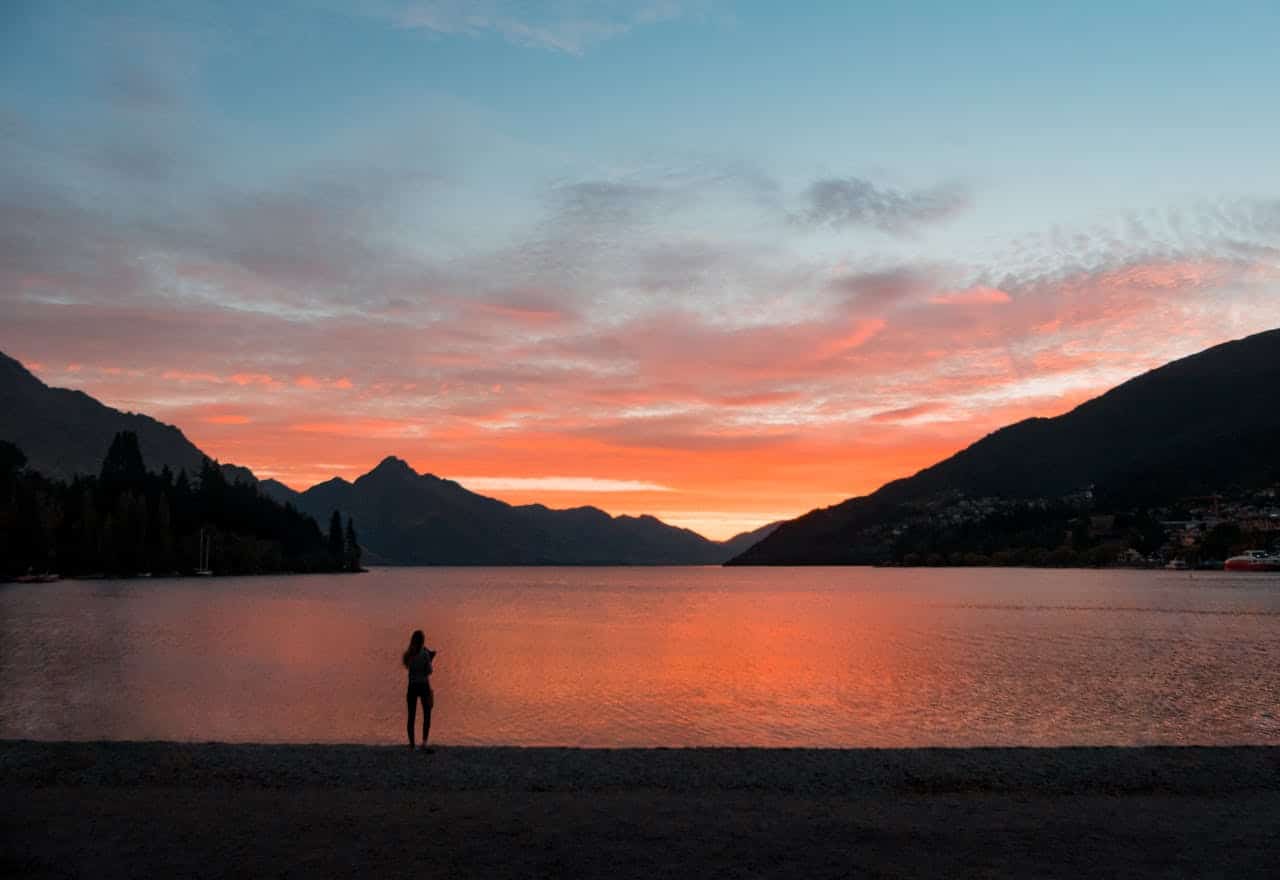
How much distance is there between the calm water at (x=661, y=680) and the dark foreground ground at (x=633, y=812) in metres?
6.93

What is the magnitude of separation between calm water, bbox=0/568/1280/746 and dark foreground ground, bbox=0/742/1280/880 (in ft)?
22.7

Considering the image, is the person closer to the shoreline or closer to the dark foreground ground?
the shoreline

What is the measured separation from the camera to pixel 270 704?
134 ft

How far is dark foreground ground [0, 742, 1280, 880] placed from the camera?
1574 centimetres

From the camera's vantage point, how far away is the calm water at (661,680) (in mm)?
34719

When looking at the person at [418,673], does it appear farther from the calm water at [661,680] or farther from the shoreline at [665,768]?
the calm water at [661,680]

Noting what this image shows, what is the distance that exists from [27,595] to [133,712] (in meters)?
132

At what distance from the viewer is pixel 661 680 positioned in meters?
51.2

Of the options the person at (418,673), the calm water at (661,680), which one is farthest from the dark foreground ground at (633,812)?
the calm water at (661,680)

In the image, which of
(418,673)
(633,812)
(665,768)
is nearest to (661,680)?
(418,673)

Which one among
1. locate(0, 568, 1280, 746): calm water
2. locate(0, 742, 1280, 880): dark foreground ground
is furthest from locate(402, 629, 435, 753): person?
locate(0, 568, 1280, 746): calm water

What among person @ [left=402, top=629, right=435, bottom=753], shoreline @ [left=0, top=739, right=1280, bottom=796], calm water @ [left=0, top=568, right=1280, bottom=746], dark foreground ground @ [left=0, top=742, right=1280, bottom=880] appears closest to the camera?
dark foreground ground @ [left=0, top=742, right=1280, bottom=880]

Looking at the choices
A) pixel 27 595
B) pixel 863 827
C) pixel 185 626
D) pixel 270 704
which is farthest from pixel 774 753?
pixel 27 595

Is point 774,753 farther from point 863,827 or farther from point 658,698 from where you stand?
point 658,698
